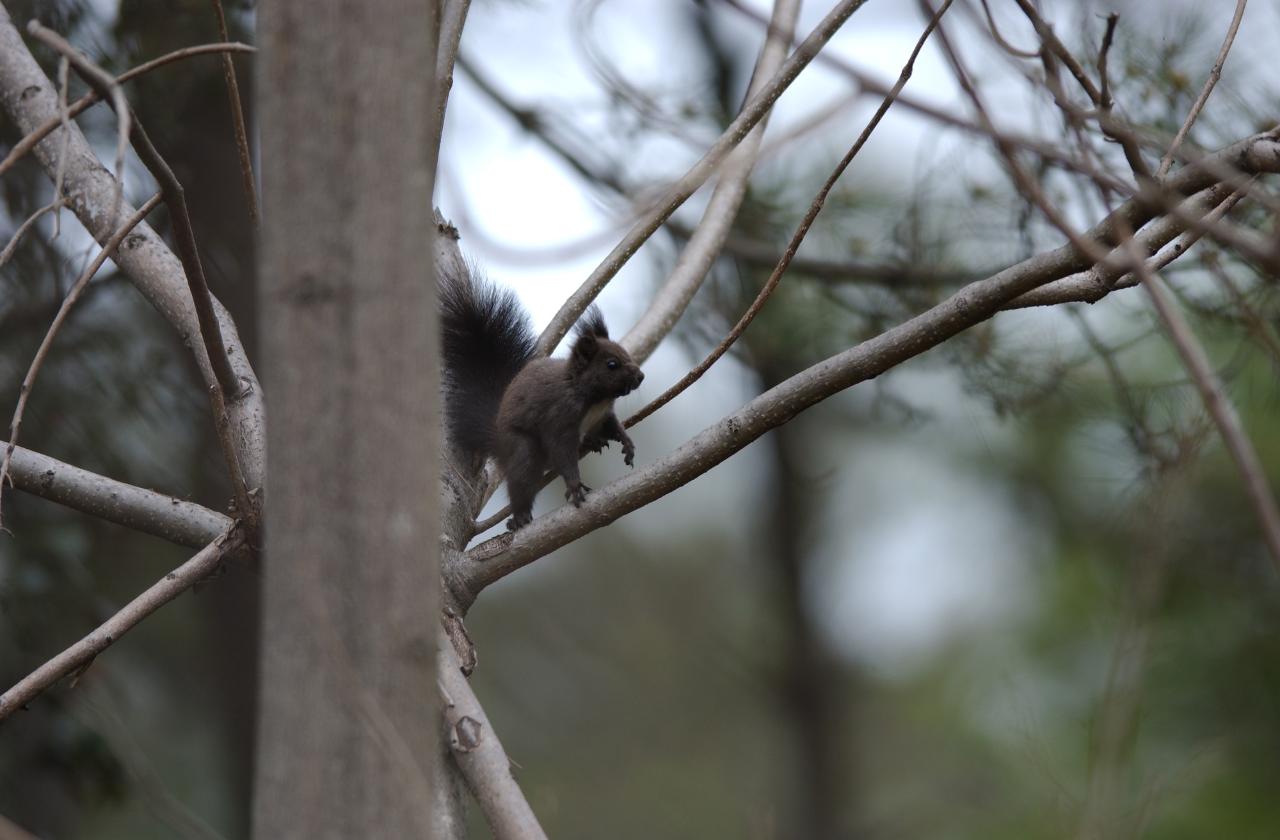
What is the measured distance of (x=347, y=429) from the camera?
718 mm

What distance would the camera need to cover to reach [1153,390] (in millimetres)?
2785

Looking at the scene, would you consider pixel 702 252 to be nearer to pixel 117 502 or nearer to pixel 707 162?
pixel 707 162

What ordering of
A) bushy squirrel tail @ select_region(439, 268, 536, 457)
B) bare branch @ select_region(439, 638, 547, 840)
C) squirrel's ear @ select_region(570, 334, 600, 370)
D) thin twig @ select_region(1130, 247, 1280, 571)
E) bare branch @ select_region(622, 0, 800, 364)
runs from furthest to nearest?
1. squirrel's ear @ select_region(570, 334, 600, 370)
2. bushy squirrel tail @ select_region(439, 268, 536, 457)
3. bare branch @ select_region(622, 0, 800, 364)
4. bare branch @ select_region(439, 638, 547, 840)
5. thin twig @ select_region(1130, 247, 1280, 571)

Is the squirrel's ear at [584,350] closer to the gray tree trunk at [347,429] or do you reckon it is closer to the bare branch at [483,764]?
the bare branch at [483,764]

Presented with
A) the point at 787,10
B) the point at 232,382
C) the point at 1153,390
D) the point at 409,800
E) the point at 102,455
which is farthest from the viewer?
the point at 102,455

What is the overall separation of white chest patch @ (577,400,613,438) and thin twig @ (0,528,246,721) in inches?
43.0

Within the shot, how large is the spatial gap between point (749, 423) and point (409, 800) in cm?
80

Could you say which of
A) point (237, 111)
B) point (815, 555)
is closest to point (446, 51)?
point (237, 111)

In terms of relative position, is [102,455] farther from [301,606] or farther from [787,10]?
[301,606]

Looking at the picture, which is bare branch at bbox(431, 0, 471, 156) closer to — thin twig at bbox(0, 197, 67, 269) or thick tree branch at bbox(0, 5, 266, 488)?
thick tree branch at bbox(0, 5, 266, 488)

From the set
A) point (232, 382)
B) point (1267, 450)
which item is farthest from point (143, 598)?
point (1267, 450)

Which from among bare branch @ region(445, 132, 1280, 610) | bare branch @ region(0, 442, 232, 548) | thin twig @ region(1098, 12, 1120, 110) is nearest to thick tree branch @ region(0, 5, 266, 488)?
bare branch @ region(0, 442, 232, 548)

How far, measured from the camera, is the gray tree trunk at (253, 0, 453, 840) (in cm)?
70

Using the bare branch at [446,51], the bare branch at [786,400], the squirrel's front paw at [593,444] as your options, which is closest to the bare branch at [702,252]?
the squirrel's front paw at [593,444]
